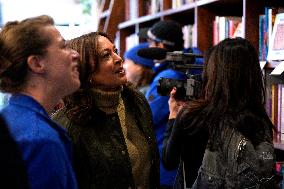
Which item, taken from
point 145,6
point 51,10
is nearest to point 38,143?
point 145,6

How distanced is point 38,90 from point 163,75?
4.36ft

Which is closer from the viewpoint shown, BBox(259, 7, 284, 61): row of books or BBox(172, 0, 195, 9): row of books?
BBox(259, 7, 284, 61): row of books

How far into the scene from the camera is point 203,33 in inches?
116

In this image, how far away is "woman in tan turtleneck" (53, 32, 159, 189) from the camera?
1675 millimetres

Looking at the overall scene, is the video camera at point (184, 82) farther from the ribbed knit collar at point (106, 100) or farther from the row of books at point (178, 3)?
the row of books at point (178, 3)

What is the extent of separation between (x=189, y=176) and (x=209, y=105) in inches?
11.9

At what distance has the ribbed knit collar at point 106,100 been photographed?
1.79 meters

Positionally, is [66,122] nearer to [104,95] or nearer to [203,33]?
[104,95]

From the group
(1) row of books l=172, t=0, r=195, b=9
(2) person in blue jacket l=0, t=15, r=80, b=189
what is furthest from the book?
(2) person in blue jacket l=0, t=15, r=80, b=189

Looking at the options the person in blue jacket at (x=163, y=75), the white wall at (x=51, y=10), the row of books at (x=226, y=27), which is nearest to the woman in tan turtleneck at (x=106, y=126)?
the person in blue jacket at (x=163, y=75)

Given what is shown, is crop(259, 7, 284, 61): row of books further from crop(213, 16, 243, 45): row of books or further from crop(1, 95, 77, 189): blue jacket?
crop(1, 95, 77, 189): blue jacket

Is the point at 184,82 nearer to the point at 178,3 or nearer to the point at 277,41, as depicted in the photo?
the point at 277,41

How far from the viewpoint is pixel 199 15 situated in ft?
9.52

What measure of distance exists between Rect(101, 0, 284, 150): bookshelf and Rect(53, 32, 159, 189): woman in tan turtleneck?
66 centimetres
